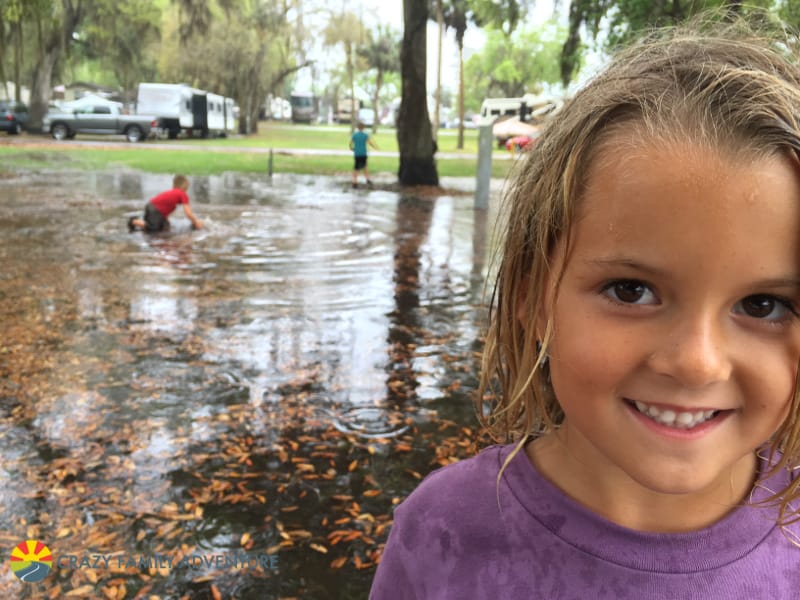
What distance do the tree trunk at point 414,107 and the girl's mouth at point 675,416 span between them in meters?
16.8

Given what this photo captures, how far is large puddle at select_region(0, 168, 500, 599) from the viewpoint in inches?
113

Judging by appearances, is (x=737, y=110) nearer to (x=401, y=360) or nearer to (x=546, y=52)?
(x=401, y=360)

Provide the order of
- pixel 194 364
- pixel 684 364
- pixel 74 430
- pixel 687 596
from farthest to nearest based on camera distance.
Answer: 1. pixel 194 364
2. pixel 74 430
3. pixel 687 596
4. pixel 684 364

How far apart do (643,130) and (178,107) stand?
40.7 metres

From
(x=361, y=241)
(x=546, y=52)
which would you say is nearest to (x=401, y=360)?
(x=361, y=241)

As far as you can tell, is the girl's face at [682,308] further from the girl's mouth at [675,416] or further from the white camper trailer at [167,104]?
the white camper trailer at [167,104]

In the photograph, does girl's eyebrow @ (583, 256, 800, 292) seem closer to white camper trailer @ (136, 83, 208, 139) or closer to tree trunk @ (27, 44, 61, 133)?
tree trunk @ (27, 44, 61, 133)

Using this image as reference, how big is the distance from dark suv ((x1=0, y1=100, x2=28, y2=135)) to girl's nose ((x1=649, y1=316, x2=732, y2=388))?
38.4 meters

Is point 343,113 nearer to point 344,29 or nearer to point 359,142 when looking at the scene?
point 344,29

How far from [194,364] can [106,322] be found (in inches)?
52.5

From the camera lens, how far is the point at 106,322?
5805 mm

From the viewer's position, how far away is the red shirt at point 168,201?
393 inches

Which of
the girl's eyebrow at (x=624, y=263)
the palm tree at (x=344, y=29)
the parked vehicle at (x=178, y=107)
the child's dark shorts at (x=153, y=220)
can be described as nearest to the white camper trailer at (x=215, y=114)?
the parked vehicle at (x=178, y=107)


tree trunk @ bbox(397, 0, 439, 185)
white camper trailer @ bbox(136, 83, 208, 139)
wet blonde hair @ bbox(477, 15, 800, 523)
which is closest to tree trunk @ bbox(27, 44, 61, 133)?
white camper trailer @ bbox(136, 83, 208, 139)
